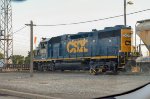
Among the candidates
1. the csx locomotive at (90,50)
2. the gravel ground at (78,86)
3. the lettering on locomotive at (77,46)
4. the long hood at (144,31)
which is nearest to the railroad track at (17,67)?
the csx locomotive at (90,50)

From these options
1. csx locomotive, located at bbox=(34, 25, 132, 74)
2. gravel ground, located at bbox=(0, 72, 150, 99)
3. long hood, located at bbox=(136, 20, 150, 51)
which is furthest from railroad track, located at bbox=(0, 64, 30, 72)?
gravel ground, located at bbox=(0, 72, 150, 99)

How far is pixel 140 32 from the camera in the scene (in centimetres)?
2531

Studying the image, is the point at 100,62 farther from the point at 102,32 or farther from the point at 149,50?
the point at 149,50

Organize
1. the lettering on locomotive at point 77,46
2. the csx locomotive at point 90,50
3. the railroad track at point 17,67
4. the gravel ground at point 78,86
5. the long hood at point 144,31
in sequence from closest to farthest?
the gravel ground at point 78,86 → the long hood at point 144,31 → the csx locomotive at point 90,50 → the lettering on locomotive at point 77,46 → the railroad track at point 17,67

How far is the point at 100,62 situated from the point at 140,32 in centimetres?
752

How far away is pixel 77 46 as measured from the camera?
3566 centimetres

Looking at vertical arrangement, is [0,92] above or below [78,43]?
below

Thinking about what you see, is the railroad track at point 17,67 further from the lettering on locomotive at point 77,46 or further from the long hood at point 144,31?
the long hood at point 144,31

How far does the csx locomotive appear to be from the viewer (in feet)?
101

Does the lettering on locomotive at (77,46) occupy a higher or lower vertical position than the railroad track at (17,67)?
higher

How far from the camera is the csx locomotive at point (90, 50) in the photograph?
30.7m

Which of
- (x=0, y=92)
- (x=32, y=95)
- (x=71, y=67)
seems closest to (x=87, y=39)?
(x=71, y=67)

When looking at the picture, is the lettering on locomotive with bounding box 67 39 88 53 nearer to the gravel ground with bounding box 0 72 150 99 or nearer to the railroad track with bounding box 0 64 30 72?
the gravel ground with bounding box 0 72 150 99

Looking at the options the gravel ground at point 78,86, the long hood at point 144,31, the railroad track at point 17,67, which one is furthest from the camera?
the railroad track at point 17,67
